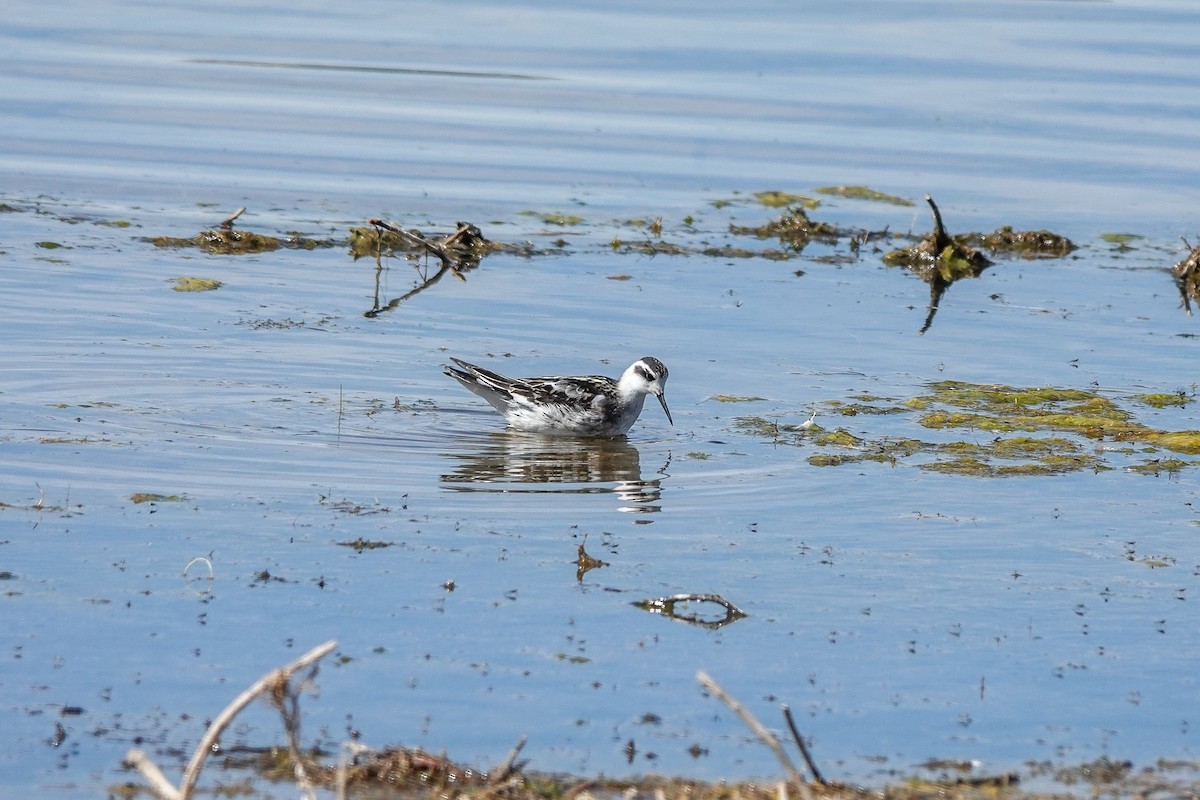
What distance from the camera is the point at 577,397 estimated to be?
13.4 metres

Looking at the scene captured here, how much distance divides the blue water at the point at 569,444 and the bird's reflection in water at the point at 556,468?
5cm

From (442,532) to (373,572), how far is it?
938 mm

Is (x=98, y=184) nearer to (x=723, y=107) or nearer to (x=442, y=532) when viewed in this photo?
(x=723, y=107)

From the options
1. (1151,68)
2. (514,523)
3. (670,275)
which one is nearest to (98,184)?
(670,275)

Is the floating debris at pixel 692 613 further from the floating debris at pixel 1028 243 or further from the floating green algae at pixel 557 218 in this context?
the floating debris at pixel 1028 243

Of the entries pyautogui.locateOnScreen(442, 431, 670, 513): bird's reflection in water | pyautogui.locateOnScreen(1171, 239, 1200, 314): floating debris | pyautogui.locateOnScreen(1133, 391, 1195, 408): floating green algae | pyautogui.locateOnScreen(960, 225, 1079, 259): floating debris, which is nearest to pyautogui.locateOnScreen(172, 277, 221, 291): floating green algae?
pyautogui.locateOnScreen(442, 431, 670, 513): bird's reflection in water

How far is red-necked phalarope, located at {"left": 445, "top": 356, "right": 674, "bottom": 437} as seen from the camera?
13.4m

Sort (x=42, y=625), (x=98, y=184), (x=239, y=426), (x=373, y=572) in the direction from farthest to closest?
(x=98, y=184) < (x=239, y=426) < (x=373, y=572) < (x=42, y=625)

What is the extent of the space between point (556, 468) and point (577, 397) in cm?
105

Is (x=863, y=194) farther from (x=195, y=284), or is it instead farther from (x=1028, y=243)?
(x=195, y=284)

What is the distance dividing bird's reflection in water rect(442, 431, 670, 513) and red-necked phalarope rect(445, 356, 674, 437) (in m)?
0.15

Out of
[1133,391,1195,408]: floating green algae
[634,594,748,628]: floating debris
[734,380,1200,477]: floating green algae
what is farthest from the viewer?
[1133,391,1195,408]: floating green algae

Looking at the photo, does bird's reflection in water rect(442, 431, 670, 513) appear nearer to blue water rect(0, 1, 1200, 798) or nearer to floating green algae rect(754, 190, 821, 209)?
blue water rect(0, 1, 1200, 798)

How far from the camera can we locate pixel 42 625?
8211 mm
